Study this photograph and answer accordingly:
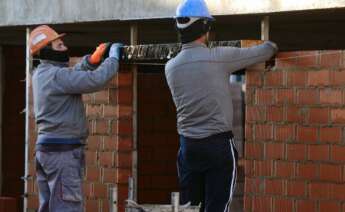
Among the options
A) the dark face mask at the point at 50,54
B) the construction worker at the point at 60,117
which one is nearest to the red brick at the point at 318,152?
the construction worker at the point at 60,117

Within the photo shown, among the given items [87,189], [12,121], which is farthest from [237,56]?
[12,121]

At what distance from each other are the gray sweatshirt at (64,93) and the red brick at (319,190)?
1776 mm

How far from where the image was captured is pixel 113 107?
354 inches

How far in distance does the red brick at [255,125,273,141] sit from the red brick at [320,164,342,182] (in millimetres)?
542

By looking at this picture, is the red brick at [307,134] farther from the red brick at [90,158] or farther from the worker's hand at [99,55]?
the red brick at [90,158]

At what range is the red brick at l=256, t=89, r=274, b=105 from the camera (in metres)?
7.55

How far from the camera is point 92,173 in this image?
9.22m

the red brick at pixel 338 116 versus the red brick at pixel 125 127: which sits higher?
the red brick at pixel 338 116

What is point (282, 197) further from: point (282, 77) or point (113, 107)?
point (113, 107)

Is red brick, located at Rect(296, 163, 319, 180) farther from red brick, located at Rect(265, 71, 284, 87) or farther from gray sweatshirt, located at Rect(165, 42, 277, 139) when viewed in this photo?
gray sweatshirt, located at Rect(165, 42, 277, 139)

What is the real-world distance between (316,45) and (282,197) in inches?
154

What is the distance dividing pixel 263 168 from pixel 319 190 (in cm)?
56

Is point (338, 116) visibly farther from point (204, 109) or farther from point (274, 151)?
point (204, 109)

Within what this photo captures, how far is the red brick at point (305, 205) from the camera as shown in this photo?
729 cm
